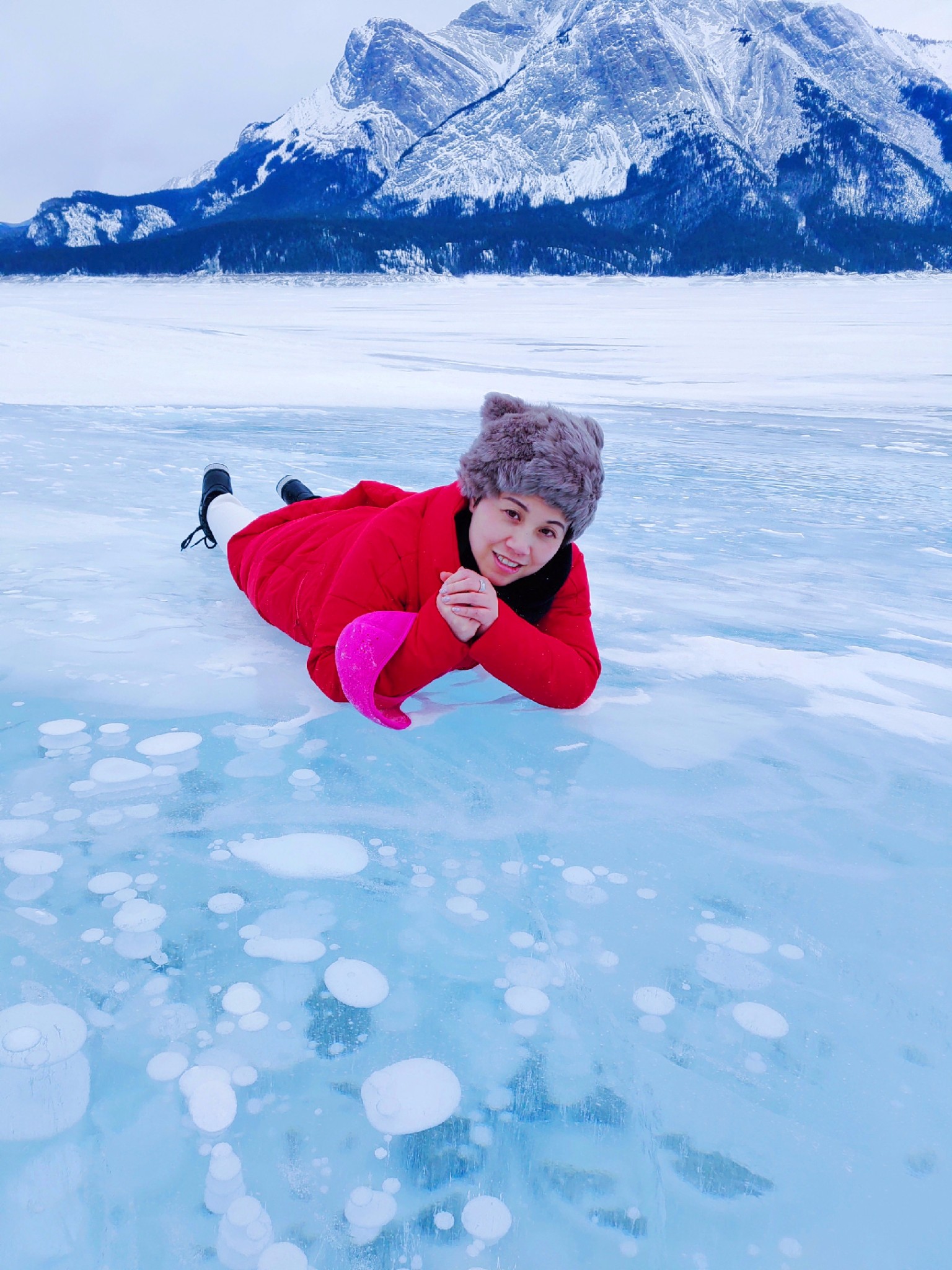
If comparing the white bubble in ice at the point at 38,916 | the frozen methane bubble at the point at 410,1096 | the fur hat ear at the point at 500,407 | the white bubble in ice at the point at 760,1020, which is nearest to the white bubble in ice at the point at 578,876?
the white bubble in ice at the point at 760,1020

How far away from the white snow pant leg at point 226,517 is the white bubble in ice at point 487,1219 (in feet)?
7.24

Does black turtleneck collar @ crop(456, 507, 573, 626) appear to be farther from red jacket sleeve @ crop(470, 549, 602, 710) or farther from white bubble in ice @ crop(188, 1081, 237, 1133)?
white bubble in ice @ crop(188, 1081, 237, 1133)

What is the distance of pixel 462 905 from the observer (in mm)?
1227

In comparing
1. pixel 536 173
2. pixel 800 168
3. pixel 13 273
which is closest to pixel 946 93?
pixel 800 168

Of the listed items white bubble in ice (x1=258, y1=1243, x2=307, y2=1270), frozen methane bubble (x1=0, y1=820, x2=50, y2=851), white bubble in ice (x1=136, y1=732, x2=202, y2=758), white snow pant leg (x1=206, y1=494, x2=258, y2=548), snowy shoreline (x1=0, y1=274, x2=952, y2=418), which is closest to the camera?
white bubble in ice (x1=258, y1=1243, x2=307, y2=1270)

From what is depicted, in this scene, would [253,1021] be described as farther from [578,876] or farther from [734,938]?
[734,938]

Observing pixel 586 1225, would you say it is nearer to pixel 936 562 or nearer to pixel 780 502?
pixel 936 562

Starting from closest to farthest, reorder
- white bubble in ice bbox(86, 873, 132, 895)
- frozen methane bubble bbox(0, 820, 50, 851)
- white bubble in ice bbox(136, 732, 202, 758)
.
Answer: white bubble in ice bbox(86, 873, 132, 895), frozen methane bubble bbox(0, 820, 50, 851), white bubble in ice bbox(136, 732, 202, 758)

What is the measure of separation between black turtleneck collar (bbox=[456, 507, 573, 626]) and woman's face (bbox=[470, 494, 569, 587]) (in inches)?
2.4

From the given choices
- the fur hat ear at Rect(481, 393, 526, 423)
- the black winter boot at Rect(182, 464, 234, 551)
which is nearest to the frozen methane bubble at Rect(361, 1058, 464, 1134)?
the fur hat ear at Rect(481, 393, 526, 423)

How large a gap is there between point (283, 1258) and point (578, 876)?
655 millimetres

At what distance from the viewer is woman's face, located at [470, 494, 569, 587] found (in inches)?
67.6

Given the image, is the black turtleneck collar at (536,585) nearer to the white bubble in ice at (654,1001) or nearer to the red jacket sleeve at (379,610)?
the red jacket sleeve at (379,610)

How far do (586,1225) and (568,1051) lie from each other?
194 millimetres
